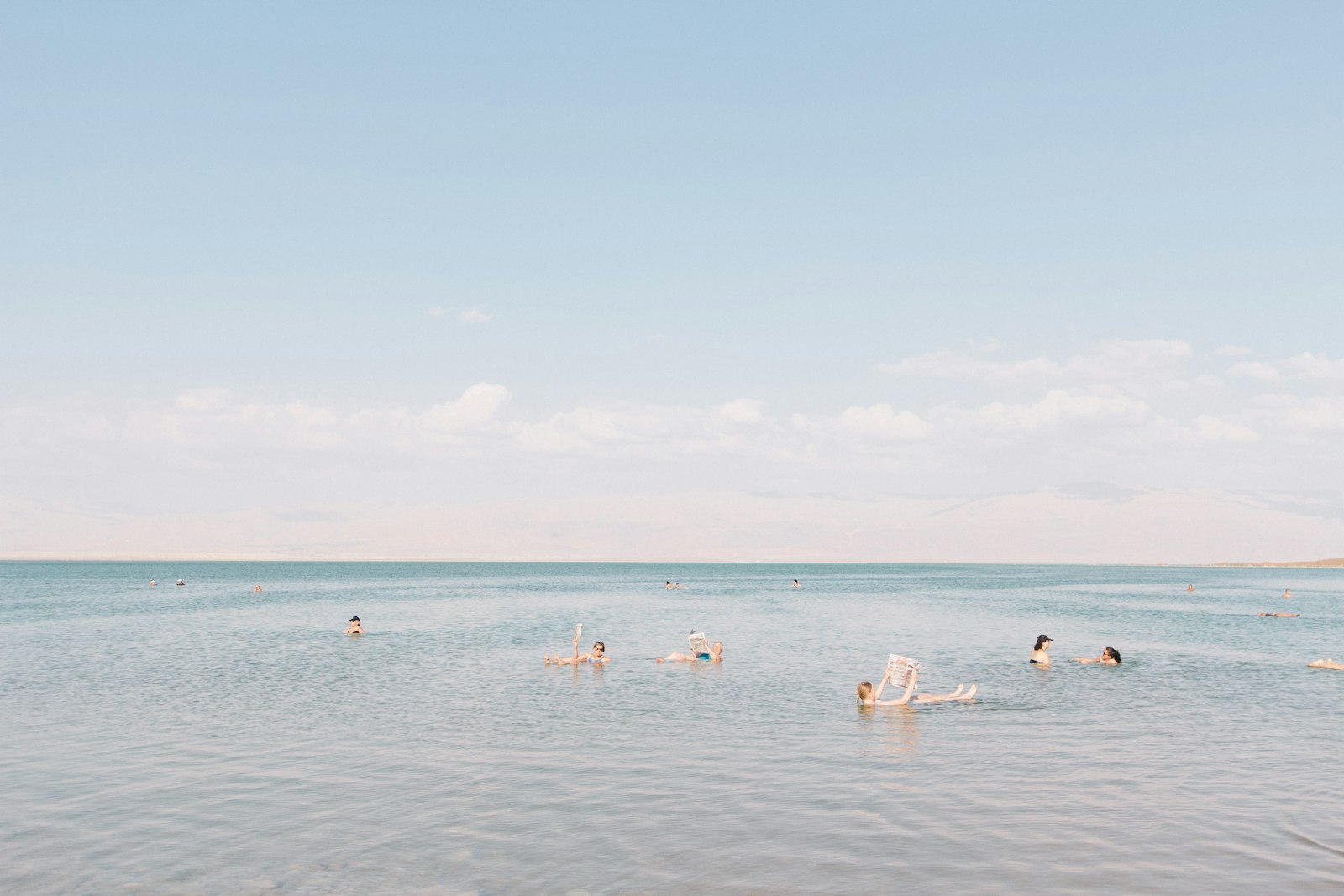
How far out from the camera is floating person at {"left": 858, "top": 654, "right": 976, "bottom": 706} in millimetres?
30406

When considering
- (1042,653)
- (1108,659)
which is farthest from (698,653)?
(1108,659)

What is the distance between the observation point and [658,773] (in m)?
22.0

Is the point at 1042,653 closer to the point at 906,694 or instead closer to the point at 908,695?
the point at 906,694

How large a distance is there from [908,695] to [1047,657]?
1410 centimetres

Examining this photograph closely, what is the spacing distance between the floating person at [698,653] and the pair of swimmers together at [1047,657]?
13.3m

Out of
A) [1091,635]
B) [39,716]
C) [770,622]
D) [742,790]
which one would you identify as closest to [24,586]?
[770,622]

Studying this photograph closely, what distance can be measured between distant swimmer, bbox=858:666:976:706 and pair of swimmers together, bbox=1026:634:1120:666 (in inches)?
386

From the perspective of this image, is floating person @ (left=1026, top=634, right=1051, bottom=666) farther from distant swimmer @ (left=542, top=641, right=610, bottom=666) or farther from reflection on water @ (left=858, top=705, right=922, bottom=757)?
distant swimmer @ (left=542, top=641, right=610, bottom=666)

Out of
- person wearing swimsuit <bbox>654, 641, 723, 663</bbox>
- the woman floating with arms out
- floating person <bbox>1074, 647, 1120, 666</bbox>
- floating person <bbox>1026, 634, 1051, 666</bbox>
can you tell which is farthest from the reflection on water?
floating person <bbox>1074, 647, 1120, 666</bbox>

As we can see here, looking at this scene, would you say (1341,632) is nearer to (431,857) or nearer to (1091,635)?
(1091,635)

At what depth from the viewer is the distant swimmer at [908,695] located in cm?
3036

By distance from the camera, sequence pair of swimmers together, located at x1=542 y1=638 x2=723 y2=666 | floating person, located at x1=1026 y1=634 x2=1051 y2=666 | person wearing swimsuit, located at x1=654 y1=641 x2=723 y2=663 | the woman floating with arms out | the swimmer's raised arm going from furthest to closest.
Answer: person wearing swimsuit, located at x1=654 y1=641 x2=723 y2=663, pair of swimmers together, located at x1=542 y1=638 x2=723 y2=666, the woman floating with arms out, floating person, located at x1=1026 y1=634 x2=1051 y2=666, the swimmer's raised arm

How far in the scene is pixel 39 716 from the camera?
2938 centimetres

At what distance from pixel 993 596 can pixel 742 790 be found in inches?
3820
